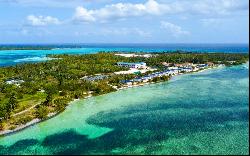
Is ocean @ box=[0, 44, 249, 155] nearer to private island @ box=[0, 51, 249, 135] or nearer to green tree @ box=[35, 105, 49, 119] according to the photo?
green tree @ box=[35, 105, 49, 119]

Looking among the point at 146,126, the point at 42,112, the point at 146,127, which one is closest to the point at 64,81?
the point at 42,112

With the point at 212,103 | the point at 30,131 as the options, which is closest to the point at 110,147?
the point at 30,131

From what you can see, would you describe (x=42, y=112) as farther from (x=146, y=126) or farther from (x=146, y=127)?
(x=146, y=127)

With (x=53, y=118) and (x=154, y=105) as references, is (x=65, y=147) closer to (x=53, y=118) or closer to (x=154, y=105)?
(x=53, y=118)

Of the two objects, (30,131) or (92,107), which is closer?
(30,131)

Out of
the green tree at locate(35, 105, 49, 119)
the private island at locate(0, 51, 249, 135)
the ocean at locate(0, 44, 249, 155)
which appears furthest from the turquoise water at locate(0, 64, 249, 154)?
the private island at locate(0, 51, 249, 135)

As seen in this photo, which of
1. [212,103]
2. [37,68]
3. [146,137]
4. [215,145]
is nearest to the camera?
[215,145]
